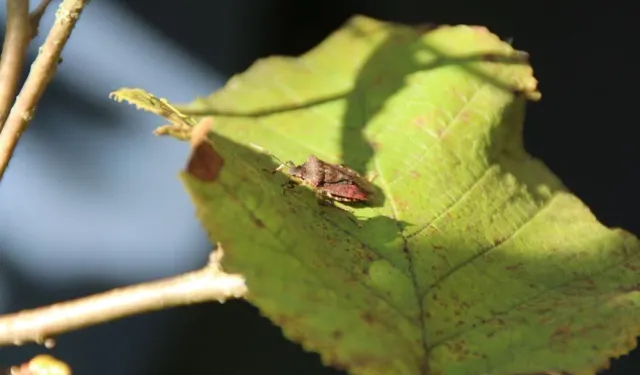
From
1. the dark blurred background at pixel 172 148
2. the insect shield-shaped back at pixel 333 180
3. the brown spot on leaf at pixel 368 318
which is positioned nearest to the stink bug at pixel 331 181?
the insect shield-shaped back at pixel 333 180

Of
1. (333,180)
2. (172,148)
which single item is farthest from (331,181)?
(172,148)

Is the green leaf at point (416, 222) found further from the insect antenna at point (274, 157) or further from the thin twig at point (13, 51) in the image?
the thin twig at point (13, 51)

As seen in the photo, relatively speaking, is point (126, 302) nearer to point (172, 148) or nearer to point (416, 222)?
point (416, 222)

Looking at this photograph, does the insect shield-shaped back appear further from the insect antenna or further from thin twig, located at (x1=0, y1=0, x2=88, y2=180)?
thin twig, located at (x1=0, y1=0, x2=88, y2=180)

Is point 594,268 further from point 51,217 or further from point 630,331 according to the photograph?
point 51,217

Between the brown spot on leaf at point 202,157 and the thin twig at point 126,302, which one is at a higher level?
the brown spot on leaf at point 202,157

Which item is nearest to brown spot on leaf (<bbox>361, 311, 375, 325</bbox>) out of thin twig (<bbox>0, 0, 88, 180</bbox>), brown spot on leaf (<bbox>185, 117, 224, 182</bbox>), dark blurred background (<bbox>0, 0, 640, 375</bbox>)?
brown spot on leaf (<bbox>185, 117, 224, 182</bbox>)
